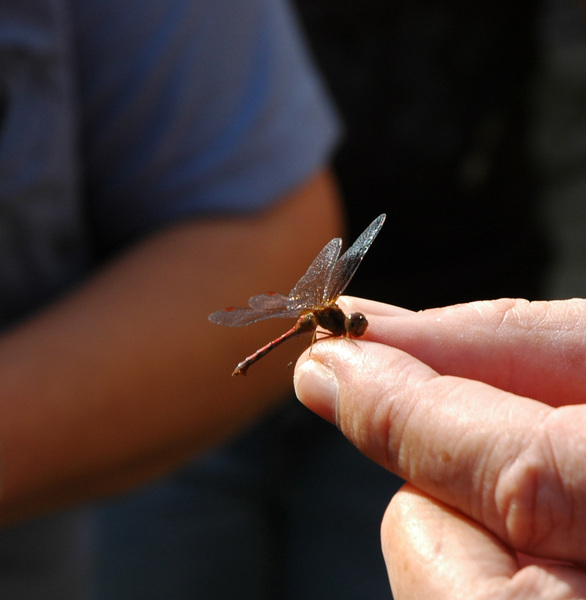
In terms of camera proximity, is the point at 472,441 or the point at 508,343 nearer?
the point at 472,441

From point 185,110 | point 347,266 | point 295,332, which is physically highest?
point 185,110

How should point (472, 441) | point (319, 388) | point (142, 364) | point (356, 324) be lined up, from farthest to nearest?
point (142, 364) < point (356, 324) < point (319, 388) < point (472, 441)

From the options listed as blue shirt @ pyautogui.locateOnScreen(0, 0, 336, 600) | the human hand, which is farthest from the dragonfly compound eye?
blue shirt @ pyautogui.locateOnScreen(0, 0, 336, 600)

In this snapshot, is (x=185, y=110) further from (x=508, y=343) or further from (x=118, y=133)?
(x=508, y=343)

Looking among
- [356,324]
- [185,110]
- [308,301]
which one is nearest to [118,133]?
[185,110]

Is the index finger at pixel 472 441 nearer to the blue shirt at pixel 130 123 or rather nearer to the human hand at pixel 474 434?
the human hand at pixel 474 434

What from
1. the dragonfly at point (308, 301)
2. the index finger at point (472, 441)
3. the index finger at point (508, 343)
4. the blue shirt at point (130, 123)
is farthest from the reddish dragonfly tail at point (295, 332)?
the blue shirt at point (130, 123)

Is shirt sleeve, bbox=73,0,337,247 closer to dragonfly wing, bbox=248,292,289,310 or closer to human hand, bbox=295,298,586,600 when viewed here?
dragonfly wing, bbox=248,292,289,310
